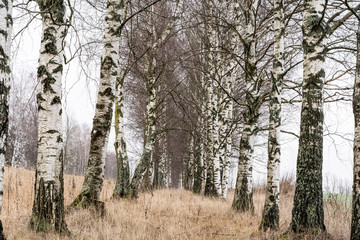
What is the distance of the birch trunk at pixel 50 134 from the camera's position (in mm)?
3279

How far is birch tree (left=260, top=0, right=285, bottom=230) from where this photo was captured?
452cm

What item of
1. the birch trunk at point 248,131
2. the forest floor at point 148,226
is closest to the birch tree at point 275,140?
the forest floor at point 148,226

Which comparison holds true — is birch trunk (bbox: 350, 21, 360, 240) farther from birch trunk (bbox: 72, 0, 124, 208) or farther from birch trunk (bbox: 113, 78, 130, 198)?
birch trunk (bbox: 113, 78, 130, 198)

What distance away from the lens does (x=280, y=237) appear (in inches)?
138

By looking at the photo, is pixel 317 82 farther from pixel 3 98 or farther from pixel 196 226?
pixel 3 98

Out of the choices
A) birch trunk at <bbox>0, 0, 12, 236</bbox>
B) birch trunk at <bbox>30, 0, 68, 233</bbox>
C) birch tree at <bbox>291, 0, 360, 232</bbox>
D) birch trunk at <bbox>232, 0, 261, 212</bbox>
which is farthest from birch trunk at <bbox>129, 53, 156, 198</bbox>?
birch trunk at <bbox>0, 0, 12, 236</bbox>

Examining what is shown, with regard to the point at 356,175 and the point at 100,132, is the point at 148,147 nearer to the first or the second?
the point at 100,132

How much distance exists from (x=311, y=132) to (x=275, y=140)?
4.03ft

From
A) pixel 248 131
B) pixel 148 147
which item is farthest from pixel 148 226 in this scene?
pixel 148 147

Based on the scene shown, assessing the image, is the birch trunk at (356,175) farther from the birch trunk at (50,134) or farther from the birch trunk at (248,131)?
the birch trunk at (50,134)

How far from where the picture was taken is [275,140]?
4.73m

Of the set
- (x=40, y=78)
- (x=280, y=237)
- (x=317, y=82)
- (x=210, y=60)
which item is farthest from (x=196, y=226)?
(x=210, y=60)

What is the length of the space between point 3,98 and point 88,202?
2.84 meters

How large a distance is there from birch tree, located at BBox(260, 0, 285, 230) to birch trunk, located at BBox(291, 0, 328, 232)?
1.08 metres
